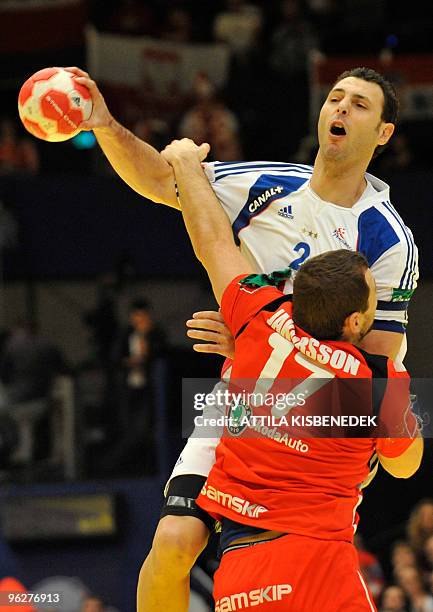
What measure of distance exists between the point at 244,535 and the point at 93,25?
527 inches

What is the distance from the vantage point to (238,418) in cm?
458

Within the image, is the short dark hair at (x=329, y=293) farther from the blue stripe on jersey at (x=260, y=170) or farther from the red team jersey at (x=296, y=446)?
the blue stripe on jersey at (x=260, y=170)

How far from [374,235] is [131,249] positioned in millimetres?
8150

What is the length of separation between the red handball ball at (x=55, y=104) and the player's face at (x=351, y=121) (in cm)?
115

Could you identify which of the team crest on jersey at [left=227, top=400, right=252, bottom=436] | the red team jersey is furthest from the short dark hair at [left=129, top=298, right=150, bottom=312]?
the red team jersey

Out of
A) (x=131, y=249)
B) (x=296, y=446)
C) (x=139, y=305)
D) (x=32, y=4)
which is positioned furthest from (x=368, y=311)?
(x=32, y=4)

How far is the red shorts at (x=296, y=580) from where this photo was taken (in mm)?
4316

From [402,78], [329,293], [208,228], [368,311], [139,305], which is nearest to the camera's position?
[329,293]

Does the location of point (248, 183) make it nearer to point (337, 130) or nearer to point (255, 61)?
point (337, 130)

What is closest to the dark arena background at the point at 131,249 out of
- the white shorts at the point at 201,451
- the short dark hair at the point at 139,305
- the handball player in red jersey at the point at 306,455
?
the short dark hair at the point at 139,305

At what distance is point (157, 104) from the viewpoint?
15.1m

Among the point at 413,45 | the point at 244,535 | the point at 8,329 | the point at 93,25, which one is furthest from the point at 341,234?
the point at 93,25

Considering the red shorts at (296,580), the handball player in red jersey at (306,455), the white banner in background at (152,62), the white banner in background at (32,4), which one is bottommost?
the white banner in background at (152,62)

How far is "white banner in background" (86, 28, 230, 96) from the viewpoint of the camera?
15250mm
